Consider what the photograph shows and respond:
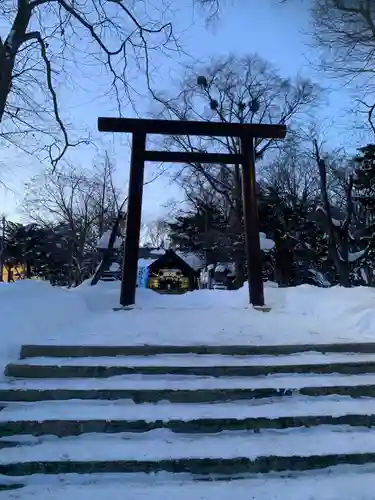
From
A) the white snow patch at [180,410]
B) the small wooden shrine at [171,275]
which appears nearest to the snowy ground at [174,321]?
the white snow patch at [180,410]

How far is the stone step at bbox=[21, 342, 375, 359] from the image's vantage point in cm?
438

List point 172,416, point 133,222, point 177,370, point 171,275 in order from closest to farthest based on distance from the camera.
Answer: point 172,416, point 177,370, point 133,222, point 171,275

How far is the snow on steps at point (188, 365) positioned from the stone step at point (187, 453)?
0.77 metres

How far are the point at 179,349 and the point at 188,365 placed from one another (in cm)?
40

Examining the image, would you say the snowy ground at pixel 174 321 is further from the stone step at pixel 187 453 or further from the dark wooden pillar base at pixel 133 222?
the stone step at pixel 187 453

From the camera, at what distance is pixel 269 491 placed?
9.64 ft

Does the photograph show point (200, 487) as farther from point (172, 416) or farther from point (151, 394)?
point (151, 394)

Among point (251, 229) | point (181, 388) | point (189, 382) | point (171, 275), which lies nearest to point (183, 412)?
point (181, 388)

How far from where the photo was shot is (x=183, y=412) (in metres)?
3.59

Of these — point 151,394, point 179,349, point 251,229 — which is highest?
point 251,229

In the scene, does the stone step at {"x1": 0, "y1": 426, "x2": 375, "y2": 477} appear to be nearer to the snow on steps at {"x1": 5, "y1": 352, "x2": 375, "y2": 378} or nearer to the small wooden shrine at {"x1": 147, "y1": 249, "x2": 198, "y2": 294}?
the snow on steps at {"x1": 5, "y1": 352, "x2": 375, "y2": 378}

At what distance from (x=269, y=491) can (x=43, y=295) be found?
165 inches

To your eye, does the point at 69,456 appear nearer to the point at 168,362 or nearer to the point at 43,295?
the point at 168,362

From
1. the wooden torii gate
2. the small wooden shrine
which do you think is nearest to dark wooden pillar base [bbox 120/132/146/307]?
the wooden torii gate
